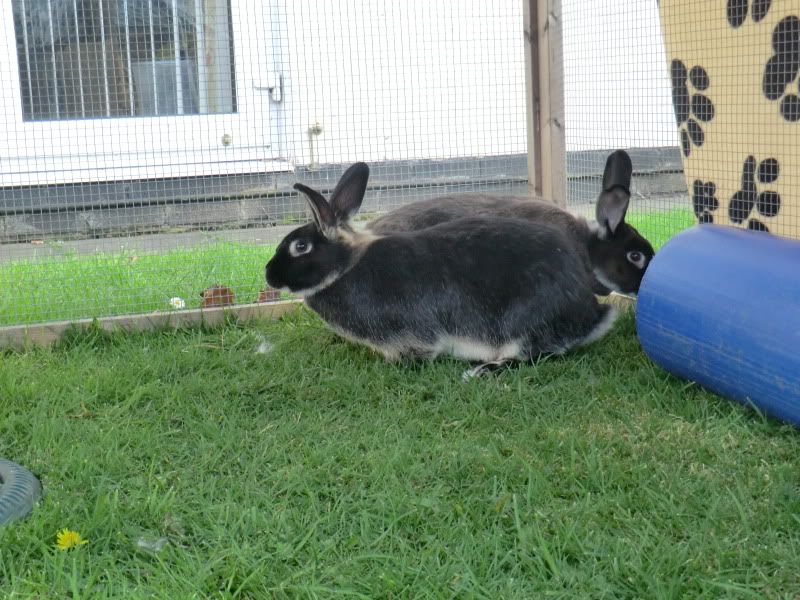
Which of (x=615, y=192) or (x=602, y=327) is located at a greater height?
(x=615, y=192)

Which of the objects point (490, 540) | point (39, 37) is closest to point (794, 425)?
point (490, 540)

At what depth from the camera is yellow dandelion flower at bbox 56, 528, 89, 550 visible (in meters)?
1.91

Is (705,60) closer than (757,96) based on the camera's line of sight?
No

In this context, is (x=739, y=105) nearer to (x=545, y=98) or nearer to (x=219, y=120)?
(x=545, y=98)

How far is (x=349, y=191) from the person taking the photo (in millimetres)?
3492

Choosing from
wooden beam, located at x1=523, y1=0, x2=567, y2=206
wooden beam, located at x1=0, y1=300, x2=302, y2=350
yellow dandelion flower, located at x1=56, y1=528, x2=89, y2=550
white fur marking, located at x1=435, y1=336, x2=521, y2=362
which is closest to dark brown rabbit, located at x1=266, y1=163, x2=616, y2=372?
white fur marking, located at x1=435, y1=336, x2=521, y2=362

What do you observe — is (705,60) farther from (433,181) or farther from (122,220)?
(122,220)

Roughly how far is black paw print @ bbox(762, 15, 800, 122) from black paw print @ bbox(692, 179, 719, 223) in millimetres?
455

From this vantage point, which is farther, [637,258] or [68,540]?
[637,258]

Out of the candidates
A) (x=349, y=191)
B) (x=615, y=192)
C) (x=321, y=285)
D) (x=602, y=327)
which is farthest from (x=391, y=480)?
(x=615, y=192)

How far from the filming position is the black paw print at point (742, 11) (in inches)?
133

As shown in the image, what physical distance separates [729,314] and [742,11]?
4.53ft

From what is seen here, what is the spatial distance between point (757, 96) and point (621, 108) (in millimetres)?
→ 652

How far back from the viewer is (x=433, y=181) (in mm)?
4453
